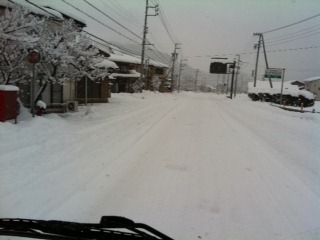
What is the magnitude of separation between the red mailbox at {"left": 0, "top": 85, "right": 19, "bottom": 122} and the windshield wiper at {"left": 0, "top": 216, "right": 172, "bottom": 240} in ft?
29.8

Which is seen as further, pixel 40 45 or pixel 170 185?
pixel 40 45

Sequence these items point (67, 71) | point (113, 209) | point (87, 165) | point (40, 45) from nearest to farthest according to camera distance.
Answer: point (113, 209)
point (87, 165)
point (40, 45)
point (67, 71)

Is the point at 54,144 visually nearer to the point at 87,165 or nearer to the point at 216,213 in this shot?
the point at 87,165

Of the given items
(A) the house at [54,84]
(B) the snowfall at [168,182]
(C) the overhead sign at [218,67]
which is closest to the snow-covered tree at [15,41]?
(A) the house at [54,84]

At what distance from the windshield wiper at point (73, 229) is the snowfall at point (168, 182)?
176cm

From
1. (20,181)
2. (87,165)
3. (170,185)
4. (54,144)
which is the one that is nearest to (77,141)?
(54,144)

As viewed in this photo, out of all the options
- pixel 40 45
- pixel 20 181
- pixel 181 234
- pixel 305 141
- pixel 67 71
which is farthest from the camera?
pixel 67 71

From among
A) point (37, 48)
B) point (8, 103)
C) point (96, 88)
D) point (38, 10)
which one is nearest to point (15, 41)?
point (37, 48)

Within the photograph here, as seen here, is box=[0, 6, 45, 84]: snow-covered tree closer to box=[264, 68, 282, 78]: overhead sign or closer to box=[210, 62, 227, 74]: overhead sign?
box=[264, 68, 282, 78]: overhead sign

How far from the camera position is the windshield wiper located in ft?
7.40

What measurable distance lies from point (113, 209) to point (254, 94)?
49493 millimetres

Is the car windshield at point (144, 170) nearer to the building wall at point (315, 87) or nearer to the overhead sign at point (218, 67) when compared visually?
the overhead sign at point (218, 67)

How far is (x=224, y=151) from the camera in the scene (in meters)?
8.94

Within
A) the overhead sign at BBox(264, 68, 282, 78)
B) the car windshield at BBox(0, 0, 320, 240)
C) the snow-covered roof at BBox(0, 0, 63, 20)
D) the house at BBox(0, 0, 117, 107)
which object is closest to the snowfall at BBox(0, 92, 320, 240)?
the car windshield at BBox(0, 0, 320, 240)
